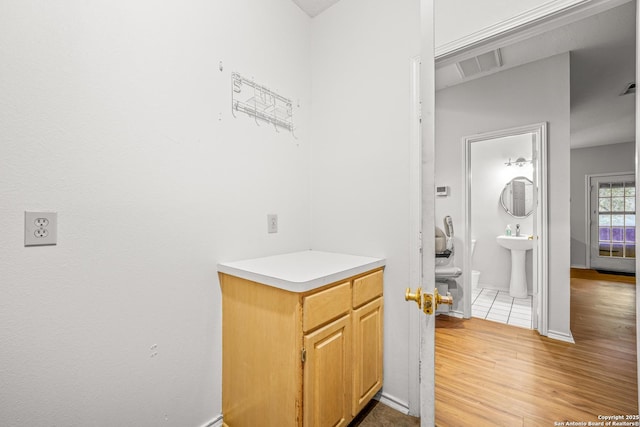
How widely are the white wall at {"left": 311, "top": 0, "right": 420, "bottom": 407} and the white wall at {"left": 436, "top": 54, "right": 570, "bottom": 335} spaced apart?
6.05ft

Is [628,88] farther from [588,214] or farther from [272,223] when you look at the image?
[272,223]

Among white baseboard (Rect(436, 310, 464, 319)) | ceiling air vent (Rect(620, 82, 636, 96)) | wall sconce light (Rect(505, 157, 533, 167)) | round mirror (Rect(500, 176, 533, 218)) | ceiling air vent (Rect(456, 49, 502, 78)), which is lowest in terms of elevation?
white baseboard (Rect(436, 310, 464, 319))

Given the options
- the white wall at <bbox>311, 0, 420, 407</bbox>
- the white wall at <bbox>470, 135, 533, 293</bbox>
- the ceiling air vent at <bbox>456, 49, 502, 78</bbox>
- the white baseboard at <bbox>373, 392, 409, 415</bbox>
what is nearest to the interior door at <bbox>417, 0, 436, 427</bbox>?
the white wall at <bbox>311, 0, 420, 407</bbox>

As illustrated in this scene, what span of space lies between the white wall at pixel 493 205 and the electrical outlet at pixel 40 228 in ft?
15.5

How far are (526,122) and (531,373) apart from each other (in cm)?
228

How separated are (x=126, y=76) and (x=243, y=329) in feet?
4.07

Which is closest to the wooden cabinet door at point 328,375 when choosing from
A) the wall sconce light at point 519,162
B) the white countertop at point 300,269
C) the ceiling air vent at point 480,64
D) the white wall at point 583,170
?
the white countertop at point 300,269

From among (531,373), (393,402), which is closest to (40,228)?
(393,402)

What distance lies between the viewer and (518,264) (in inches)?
148

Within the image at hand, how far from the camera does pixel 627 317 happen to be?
9.93ft

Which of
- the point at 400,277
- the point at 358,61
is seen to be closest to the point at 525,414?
the point at 400,277

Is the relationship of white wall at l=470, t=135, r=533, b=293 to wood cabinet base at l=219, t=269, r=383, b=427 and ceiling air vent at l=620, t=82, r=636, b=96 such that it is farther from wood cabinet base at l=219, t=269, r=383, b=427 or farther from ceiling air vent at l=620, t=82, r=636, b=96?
wood cabinet base at l=219, t=269, r=383, b=427

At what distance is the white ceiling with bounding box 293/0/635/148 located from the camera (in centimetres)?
213

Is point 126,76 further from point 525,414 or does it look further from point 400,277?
point 525,414
